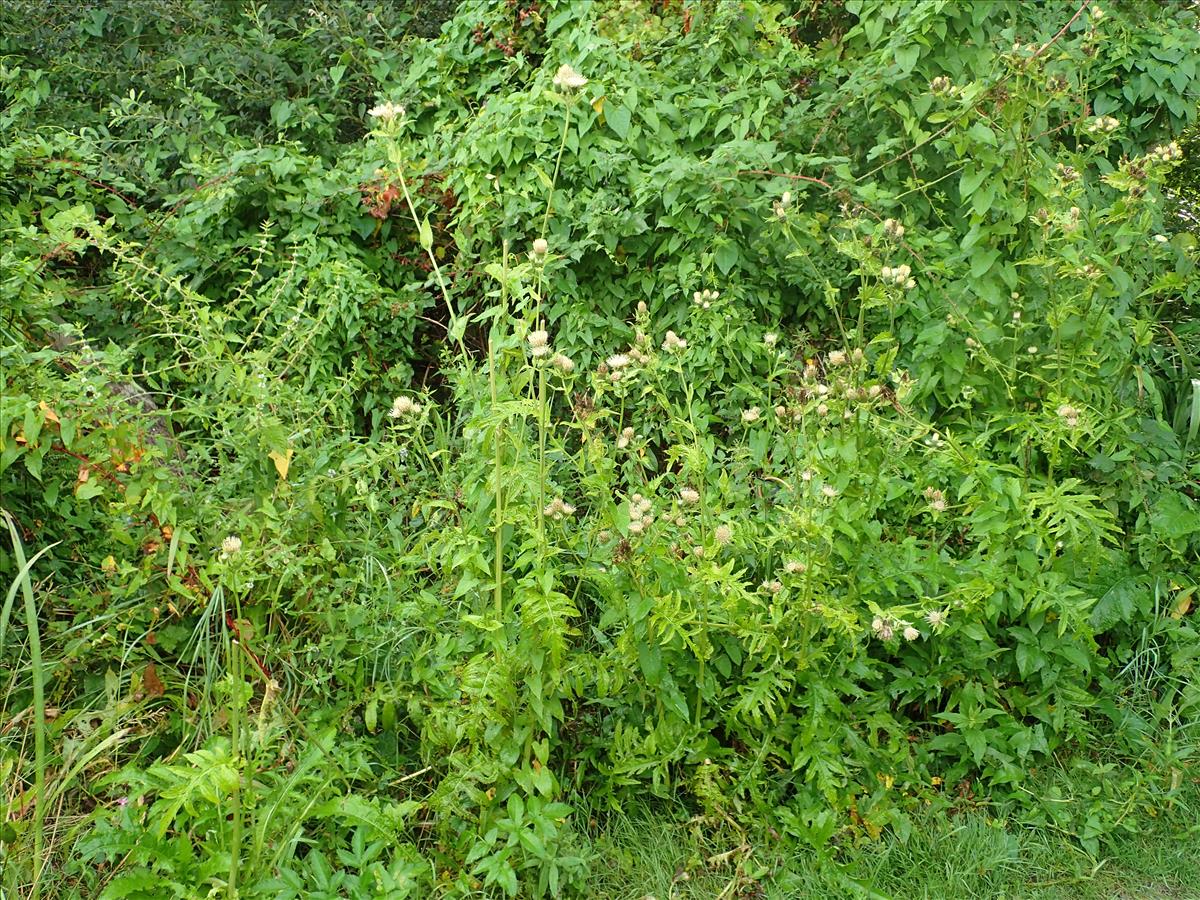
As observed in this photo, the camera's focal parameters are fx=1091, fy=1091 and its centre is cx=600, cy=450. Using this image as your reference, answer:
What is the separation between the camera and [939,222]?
170 inches

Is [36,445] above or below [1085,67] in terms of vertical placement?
above


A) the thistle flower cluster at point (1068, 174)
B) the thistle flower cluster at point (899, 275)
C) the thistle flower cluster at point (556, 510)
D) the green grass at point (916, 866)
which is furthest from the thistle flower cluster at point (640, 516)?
the thistle flower cluster at point (1068, 174)

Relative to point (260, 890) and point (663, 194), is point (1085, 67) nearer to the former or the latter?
point (663, 194)

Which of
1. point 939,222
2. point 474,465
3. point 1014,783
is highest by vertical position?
point 474,465

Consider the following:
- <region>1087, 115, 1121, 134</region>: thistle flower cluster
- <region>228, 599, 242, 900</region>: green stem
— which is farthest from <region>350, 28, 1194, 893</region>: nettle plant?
<region>228, 599, 242, 900</region>: green stem

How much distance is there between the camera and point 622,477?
11.5ft

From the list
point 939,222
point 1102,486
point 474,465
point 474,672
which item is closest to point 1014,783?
point 1102,486

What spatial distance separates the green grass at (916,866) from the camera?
9.06ft

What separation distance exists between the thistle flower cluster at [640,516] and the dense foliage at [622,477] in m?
0.04

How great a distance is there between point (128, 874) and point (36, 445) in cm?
111

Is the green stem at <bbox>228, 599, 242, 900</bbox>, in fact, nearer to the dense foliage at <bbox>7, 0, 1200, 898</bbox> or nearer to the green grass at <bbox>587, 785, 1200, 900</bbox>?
the dense foliage at <bbox>7, 0, 1200, 898</bbox>

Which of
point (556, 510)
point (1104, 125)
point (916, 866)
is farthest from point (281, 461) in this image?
point (1104, 125)

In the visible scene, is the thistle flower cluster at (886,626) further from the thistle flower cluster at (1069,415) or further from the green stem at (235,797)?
the green stem at (235,797)

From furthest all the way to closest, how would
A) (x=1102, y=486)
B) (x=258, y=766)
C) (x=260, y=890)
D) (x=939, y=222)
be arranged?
(x=939, y=222)
(x=1102, y=486)
(x=258, y=766)
(x=260, y=890)
